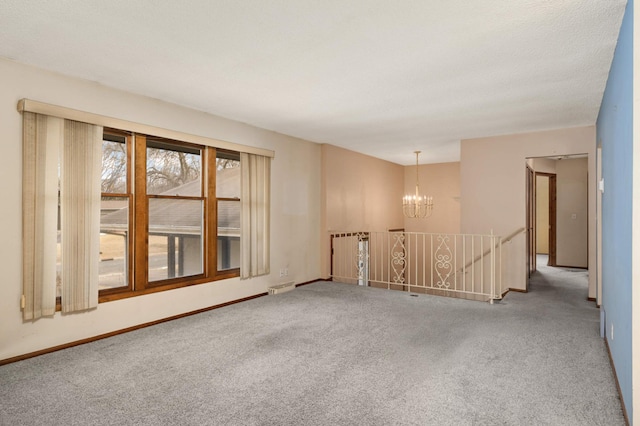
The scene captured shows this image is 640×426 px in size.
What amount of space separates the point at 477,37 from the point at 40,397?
151 inches

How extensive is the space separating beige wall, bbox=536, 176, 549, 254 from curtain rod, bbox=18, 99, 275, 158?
8.55 meters

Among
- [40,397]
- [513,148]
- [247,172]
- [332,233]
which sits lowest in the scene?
[40,397]

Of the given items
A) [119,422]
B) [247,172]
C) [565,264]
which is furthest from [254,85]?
[565,264]

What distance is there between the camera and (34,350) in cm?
314

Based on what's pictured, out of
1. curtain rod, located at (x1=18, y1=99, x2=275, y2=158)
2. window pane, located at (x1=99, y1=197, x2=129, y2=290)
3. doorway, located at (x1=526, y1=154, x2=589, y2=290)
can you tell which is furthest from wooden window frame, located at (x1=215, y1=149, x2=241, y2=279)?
doorway, located at (x1=526, y1=154, x2=589, y2=290)

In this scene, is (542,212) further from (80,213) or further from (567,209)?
(80,213)

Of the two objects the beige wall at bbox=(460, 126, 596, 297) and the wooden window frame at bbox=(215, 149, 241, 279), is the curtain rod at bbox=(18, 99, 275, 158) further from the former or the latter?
the beige wall at bbox=(460, 126, 596, 297)

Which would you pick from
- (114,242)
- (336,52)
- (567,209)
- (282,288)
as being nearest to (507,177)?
(567,209)

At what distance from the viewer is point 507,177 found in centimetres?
577

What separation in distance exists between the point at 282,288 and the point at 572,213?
668 cm

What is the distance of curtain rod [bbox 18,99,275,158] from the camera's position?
310 cm

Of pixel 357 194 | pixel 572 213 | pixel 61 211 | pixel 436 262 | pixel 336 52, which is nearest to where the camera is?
pixel 336 52

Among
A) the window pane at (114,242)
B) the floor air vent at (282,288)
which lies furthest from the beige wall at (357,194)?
the window pane at (114,242)

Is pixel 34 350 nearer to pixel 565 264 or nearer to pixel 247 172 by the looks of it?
pixel 247 172
